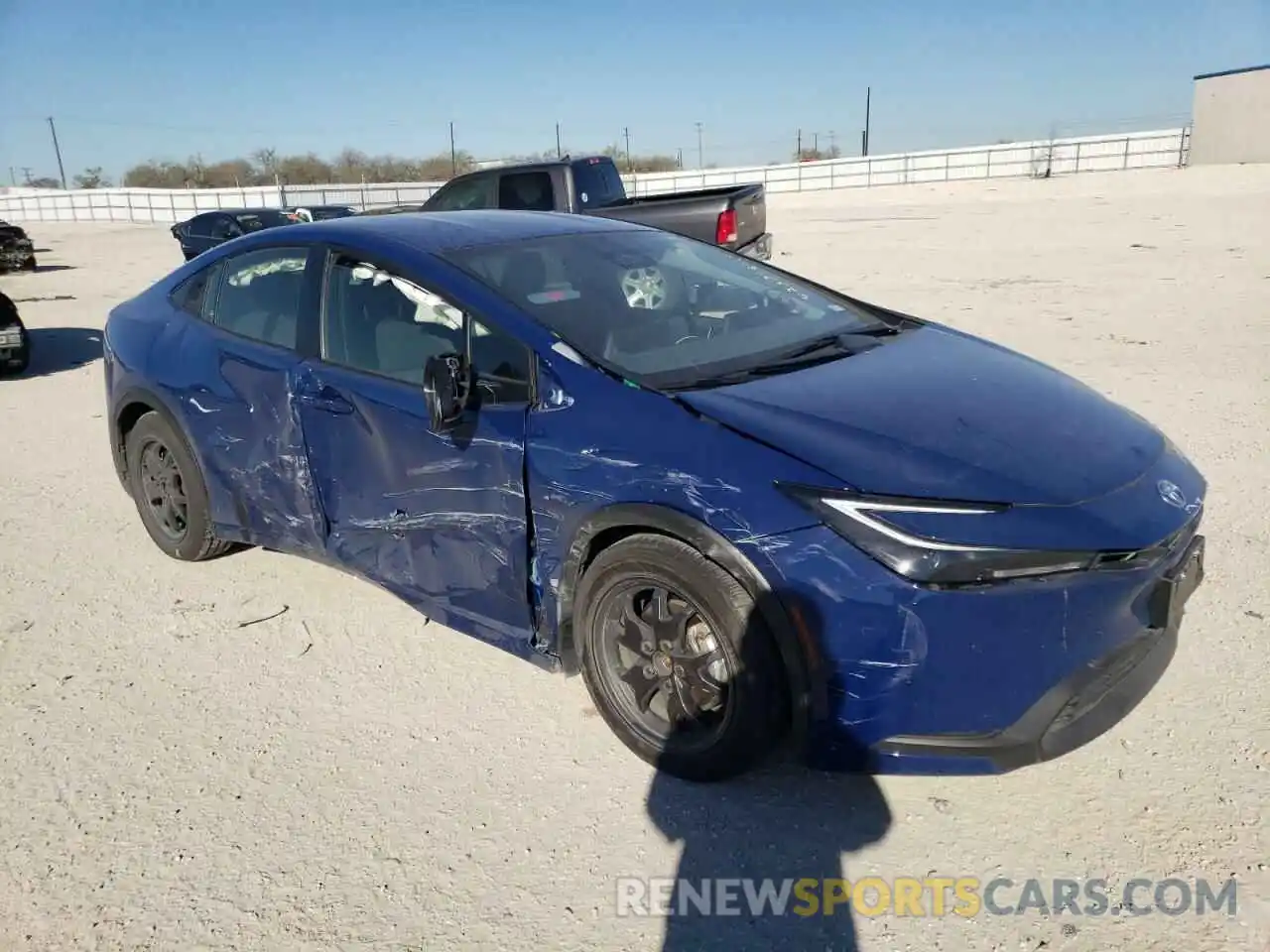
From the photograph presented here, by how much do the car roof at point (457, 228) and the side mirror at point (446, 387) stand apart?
0.67 metres

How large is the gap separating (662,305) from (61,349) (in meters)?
10.0

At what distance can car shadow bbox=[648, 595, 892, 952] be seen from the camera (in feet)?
7.43

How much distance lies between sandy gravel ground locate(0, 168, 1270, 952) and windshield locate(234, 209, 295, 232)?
1701cm

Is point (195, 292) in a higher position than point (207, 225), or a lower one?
higher

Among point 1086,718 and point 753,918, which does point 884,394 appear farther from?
point 753,918

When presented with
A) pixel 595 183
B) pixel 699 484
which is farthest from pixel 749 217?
pixel 699 484

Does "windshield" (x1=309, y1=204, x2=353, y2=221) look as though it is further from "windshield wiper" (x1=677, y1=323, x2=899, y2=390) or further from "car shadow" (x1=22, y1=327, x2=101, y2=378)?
"windshield wiper" (x1=677, y1=323, x2=899, y2=390)

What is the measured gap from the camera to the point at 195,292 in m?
4.35

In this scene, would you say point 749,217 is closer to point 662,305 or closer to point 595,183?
point 595,183

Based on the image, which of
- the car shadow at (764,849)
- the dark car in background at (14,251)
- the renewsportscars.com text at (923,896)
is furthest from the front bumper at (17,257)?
the renewsportscars.com text at (923,896)

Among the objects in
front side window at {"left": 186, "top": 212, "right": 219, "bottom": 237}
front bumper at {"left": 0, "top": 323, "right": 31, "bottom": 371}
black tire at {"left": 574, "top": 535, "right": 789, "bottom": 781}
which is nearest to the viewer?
black tire at {"left": 574, "top": 535, "right": 789, "bottom": 781}

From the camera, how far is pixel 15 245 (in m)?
21.0

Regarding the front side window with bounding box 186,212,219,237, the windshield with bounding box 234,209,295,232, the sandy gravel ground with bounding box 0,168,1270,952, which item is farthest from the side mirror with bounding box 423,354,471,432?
the front side window with bounding box 186,212,219,237

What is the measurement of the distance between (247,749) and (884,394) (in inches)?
91.1
